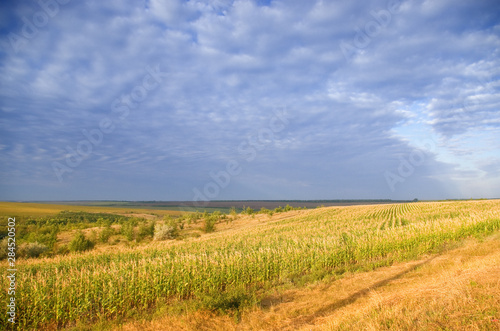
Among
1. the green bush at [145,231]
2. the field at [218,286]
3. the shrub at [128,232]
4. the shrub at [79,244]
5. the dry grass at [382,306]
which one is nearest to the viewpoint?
the dry grass at [382,306]

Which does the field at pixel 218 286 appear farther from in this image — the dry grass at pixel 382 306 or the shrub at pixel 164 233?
the shrub at pixel 164 233

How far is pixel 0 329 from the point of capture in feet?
24.0

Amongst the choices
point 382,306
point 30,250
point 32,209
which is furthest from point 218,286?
point 32,209

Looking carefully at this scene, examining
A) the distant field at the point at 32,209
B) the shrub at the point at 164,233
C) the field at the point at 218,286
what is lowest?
the shrub at the point at 164,233

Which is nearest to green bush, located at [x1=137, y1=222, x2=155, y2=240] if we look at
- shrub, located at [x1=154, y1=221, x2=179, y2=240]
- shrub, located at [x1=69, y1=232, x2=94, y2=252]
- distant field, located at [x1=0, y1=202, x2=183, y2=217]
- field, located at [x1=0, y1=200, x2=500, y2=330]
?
shrub, located at [x1=154, y1=221, x2=179, y2=240]

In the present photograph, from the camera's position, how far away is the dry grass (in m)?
5.00

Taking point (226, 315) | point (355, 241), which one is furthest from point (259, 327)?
point (355, 241)

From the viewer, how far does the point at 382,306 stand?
6.09m

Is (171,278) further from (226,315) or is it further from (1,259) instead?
(1,259)

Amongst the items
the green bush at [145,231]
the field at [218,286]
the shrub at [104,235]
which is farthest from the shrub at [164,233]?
the field at [218,286]

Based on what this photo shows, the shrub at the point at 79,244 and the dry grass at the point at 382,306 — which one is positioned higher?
the dry grass at the point at 382,306

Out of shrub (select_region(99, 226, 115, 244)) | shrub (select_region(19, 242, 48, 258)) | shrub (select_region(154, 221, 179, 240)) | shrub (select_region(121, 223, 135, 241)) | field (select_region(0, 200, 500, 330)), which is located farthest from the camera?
shrub (select_region(121, 223, 135, 241))

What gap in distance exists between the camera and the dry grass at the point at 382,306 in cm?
500

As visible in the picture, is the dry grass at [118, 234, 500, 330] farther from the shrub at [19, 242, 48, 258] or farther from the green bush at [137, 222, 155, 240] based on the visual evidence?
the green bush at [137, 222, 155, 240]
